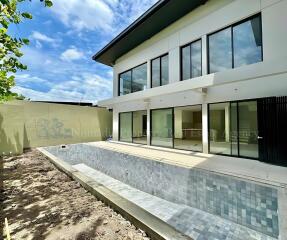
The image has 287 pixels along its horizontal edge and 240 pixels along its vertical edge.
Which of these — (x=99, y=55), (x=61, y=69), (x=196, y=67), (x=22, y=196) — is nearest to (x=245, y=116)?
(x=196, y=67)

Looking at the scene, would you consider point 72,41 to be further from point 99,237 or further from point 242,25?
point 99,237

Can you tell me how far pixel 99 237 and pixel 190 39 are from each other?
9957 millimetres

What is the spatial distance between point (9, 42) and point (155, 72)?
30.7ft

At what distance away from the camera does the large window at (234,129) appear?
7504 mm

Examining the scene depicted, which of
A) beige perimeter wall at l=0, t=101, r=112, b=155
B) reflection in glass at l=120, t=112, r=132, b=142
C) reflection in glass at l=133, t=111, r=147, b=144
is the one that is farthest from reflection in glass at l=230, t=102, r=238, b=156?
beige perimeter wall at l=0, t=101, r=112, b=155

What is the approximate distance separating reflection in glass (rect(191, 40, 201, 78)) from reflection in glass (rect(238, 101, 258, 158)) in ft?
9.37

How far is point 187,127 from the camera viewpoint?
15.1m

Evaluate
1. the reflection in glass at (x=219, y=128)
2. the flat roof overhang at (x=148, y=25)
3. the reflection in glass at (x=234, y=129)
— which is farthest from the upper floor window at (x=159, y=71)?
the reflection in glass at (x=234, y=129)

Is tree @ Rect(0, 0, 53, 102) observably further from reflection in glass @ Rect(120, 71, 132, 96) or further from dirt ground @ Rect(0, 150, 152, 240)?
reflection in glass @ Rect(120, 71, 132, 96)

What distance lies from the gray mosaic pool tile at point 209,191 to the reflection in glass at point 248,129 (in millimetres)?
3333

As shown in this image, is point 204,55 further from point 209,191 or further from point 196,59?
point 209,191

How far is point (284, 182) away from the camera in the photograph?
4629 mm

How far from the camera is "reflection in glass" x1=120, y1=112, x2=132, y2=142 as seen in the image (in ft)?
48.0

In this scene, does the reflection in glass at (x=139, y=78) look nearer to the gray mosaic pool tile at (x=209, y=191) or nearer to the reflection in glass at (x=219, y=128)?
the reflection in glass at (x=219, y=128)
